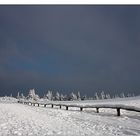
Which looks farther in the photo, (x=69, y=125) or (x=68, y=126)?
(x=69, y=125)

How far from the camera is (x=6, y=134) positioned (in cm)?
1155
